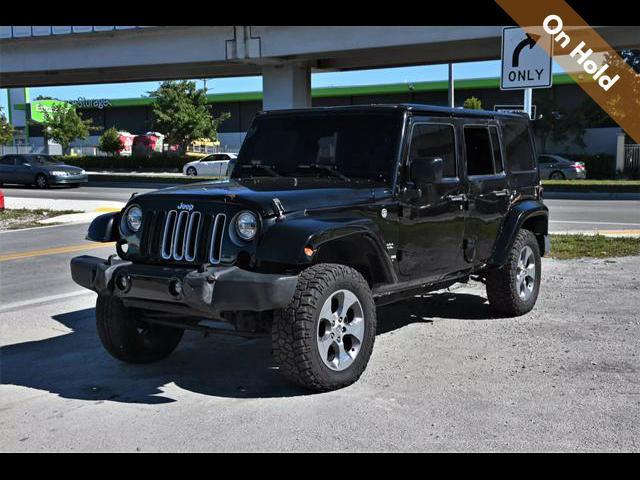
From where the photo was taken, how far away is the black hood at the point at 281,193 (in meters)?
4.83

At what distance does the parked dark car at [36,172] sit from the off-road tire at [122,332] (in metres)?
24.5

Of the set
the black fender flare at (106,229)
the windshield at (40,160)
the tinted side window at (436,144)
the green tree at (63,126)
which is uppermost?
the green tree at (63,126)

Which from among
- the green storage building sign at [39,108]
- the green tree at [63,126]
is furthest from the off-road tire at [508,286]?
the green storage building sign at [39,108]

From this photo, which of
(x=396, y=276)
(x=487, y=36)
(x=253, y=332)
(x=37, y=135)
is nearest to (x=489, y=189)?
(x=396, y=276)

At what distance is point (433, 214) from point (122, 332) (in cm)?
263

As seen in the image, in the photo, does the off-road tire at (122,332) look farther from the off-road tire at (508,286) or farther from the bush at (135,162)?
the bush at (135,162)

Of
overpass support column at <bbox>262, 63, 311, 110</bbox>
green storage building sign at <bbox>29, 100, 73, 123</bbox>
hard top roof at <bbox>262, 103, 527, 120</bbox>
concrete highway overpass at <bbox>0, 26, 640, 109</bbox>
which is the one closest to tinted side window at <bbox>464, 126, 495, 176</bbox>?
hard top roof at <bbox>262, 103, 527, 120</bbox>

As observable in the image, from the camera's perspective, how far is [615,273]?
936 cm

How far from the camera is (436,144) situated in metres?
6.14

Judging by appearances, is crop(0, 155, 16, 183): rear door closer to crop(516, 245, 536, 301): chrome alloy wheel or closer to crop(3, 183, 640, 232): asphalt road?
crop(3, 183, 640, 232): asphalt road

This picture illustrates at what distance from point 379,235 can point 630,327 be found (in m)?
2.86

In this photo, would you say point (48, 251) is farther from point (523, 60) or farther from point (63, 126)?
point (63, 126)

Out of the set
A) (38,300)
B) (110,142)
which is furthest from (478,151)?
(110,142)

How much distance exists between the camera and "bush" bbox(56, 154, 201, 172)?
160ft
